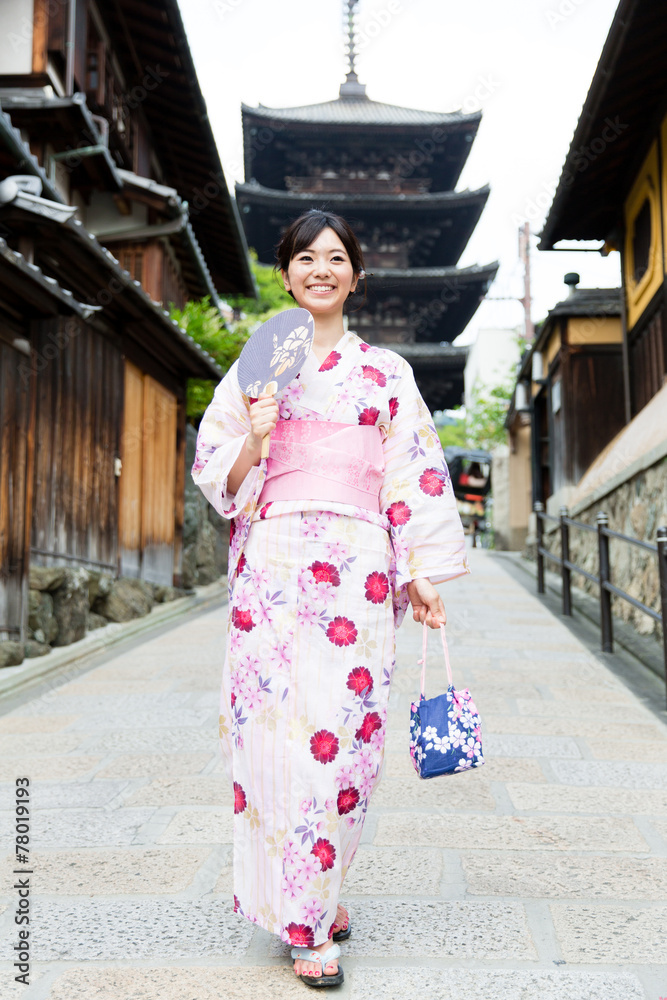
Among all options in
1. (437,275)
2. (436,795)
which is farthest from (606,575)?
(437,275)

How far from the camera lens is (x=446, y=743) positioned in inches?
82.6

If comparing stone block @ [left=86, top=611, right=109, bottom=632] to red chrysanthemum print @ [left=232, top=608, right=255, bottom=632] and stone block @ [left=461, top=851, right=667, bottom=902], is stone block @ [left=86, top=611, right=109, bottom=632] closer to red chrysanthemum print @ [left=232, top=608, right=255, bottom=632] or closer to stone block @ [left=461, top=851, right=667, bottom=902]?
stone block @ [left=461, top=851, right=667, bottom=902]

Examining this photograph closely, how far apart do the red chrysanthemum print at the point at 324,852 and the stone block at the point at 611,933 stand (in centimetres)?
61

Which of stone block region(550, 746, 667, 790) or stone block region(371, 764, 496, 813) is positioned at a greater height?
stone block region(550, 746, 667, 790)

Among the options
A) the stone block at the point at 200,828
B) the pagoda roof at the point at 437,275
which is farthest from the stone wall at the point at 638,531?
the pagoda roof at the point at 437,275

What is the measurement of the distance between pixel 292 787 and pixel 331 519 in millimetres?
635

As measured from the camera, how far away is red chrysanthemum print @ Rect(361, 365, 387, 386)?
229 centimetres

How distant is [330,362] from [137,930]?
5.02 feet

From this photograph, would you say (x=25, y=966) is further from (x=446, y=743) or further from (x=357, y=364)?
(x=357, y=364)

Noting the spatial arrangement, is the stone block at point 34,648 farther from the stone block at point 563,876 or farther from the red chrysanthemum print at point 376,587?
the red chrysanthemum print at point 376,587

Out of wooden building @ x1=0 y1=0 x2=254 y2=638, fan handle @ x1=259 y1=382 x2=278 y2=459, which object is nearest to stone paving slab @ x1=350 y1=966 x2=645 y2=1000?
fan handle @ x1=259 y1=382 x2=278 y2=459

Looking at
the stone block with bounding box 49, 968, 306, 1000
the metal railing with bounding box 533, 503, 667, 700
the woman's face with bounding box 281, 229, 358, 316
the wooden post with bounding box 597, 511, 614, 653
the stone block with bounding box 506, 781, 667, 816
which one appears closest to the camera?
the stone block with bounding box 49, 968, 306, 1000

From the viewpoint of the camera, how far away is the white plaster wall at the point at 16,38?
7.61m

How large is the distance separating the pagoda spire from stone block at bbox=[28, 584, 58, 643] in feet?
82.5
